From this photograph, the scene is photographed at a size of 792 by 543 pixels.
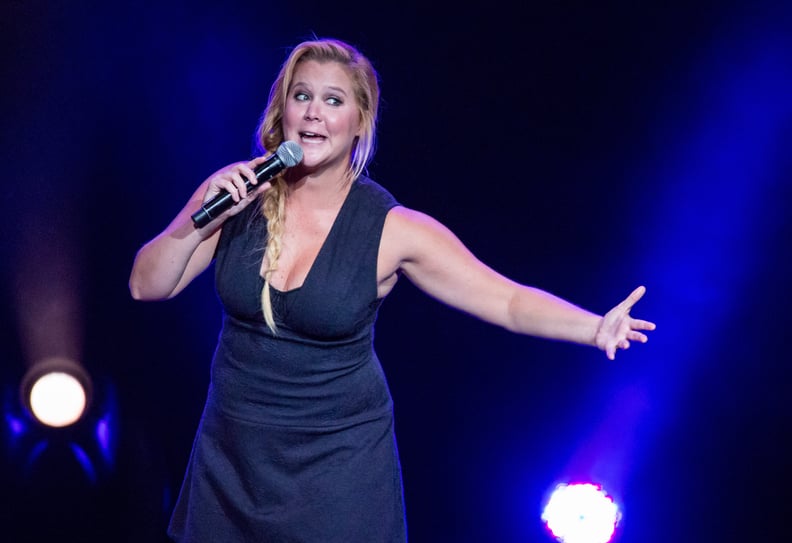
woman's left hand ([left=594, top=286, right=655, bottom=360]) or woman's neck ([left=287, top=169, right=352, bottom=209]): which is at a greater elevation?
woman's neck ([left=287, top=169, right=352, bottom=209])

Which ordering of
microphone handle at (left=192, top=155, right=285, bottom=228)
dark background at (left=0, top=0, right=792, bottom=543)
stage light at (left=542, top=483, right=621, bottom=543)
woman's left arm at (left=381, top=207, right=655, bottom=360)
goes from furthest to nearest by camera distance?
stage light at (left=542, top=483, right=621, bottom=543) < dark background at (left=0, top=0, right=792, bottom=543) < woman's left arm at (left=381, top=207, right=655, bottom=360) < microphone handle at (left=192, top=155, right=285, bottom=228)

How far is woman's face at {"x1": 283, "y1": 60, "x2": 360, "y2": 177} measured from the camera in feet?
6.20

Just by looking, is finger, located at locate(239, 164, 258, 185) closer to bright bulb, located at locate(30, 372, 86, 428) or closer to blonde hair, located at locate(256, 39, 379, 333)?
blonde hair, located at locate(256, 39, 379, 333)

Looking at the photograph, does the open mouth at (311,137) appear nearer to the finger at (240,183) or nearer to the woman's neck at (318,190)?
the woman's neck at (318,190)

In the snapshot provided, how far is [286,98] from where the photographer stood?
6.41 feet

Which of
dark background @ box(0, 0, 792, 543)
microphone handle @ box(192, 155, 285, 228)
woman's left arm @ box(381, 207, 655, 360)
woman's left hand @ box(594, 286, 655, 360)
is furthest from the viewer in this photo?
dark background @ box(0, 0, 792, 543)

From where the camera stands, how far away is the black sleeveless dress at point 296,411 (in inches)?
71.7

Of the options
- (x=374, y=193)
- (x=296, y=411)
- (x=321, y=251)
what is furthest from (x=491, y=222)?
(x=296, y=411)

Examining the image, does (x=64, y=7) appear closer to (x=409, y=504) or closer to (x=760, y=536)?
(x=409, y=504)

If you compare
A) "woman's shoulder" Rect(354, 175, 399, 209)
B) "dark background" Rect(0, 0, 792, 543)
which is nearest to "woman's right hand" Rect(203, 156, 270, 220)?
"woman's shoulder" Rect(354, 175, 399, 209)

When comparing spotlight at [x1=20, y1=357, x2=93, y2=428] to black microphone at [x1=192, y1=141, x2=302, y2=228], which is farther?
spotlight at [x1=20, y1=357, x2=93, y2=428]

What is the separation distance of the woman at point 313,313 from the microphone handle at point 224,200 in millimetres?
40

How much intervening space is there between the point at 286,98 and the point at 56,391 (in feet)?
4.67

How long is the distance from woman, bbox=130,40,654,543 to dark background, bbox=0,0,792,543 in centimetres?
73
